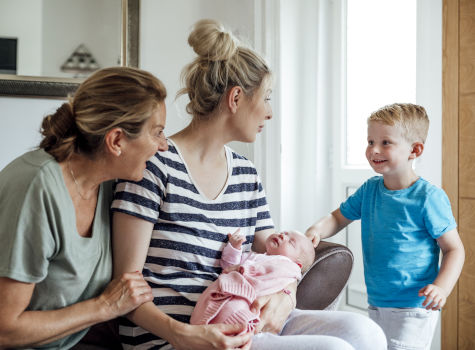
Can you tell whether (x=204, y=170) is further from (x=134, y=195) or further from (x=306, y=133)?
(x=306, y=133)

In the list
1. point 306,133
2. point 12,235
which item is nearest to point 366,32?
point 306,133

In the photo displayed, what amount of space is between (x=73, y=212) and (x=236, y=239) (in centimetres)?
45

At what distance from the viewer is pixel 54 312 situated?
107 centimetres

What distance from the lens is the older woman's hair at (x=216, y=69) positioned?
52.3 inches

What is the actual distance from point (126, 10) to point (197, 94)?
5.74 feet

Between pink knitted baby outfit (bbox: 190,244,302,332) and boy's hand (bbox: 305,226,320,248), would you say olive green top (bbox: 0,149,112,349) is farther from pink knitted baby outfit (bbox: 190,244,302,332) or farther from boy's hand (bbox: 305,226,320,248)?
boy's hand (bbox: 305,226,320,248)

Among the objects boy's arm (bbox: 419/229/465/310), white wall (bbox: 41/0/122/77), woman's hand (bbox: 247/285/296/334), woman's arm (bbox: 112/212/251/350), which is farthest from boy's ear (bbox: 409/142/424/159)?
white wall (bbox: 41/0/122/77)

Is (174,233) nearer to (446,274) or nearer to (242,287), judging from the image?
(242,287)

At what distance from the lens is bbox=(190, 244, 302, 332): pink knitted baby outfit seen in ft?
3.82

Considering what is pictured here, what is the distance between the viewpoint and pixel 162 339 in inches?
47.7

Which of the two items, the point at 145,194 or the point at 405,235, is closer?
the point at 145,194

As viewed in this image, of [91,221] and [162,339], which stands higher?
[91,221]

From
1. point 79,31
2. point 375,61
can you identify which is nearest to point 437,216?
point 375,61

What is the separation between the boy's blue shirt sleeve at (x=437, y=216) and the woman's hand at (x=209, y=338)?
0.67 metres
